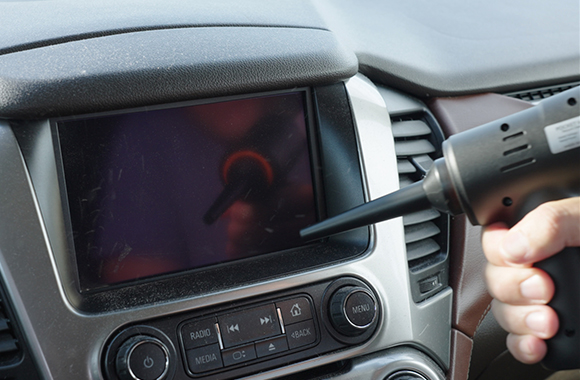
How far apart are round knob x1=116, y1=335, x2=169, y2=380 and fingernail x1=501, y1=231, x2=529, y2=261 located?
0.53 m

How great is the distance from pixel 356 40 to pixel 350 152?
0.26 m

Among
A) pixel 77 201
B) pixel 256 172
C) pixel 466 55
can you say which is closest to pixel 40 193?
pixel 77 201

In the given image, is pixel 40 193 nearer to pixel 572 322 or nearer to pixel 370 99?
pixel 370 99

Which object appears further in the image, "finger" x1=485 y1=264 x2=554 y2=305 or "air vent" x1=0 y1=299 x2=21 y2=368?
"air vent" x1=0 y1=299 x2=21 y2=368

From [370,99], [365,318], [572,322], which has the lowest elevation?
[365,318]

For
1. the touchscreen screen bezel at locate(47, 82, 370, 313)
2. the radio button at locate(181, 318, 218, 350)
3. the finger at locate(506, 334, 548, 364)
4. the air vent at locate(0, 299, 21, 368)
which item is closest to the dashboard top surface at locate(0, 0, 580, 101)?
the touchscreen screen bezel at locate(47, 82, 370, 313)

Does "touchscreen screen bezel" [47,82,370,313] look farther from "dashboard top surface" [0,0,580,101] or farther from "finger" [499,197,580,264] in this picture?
"finger" [499,197,580,264]

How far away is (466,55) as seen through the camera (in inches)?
→ 46.2

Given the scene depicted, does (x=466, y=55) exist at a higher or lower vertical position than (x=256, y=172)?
higher

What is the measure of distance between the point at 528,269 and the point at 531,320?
0.07 m

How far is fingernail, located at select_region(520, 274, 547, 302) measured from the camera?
66cm

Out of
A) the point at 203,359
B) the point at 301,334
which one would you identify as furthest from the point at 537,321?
the point at 203,359

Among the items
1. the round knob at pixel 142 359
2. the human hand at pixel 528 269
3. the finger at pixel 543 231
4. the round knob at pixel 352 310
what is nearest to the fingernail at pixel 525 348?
the human hand at pixel 528 269

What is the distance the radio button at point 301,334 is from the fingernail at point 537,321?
0.36 m
